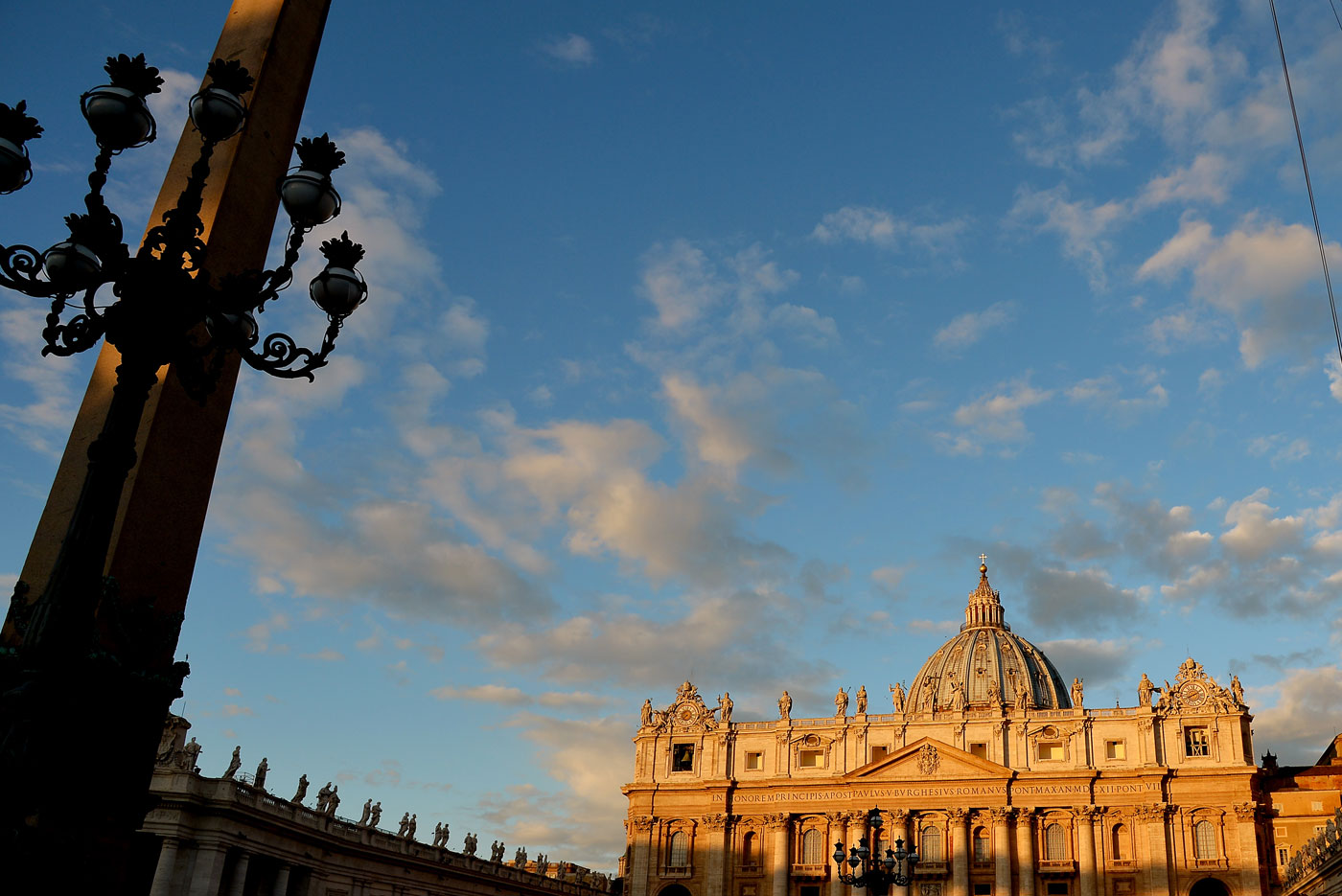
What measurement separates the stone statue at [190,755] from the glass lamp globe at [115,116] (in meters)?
30.2

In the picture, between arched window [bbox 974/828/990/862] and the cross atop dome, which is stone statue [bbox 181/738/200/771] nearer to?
arched window [bbox 974/828/990/862]

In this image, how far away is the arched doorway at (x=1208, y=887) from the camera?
55.8m

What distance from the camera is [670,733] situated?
6894cm

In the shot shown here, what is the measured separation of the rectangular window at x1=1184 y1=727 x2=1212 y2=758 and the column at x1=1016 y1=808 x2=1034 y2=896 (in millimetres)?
8656

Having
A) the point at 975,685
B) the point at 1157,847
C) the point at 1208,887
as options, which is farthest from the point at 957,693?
the point at 1208,887

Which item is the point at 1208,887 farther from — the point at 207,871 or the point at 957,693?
the point at 207,871

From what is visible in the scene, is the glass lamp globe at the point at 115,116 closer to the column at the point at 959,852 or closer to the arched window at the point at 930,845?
the column at the point at 959,852

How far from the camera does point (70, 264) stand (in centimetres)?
829

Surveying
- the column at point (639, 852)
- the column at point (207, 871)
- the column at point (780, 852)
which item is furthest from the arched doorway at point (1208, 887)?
the column at point (207, 871)

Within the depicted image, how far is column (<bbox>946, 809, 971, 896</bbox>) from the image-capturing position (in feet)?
194

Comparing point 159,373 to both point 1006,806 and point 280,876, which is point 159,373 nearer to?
point 280,876

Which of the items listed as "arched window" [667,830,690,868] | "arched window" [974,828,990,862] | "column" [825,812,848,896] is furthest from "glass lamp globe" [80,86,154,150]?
"arched window" [667,830,690,868]

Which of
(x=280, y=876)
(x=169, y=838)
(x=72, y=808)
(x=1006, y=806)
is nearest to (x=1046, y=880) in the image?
(x=1006, y=806)

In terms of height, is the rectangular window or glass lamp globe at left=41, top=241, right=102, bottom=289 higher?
the rectangular window
